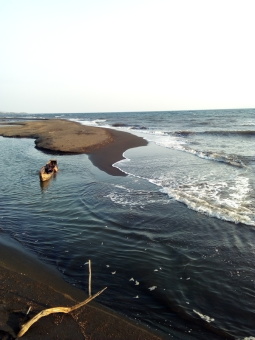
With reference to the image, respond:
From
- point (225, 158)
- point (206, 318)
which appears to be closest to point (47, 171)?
point (225, 158)

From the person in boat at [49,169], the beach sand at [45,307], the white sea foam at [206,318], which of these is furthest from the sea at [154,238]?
the person in boat at [49,169]

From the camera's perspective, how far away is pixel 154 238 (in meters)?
11.3

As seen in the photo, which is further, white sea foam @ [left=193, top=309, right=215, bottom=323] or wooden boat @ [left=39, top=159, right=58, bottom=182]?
wooden boat @ [left=39, top=159, right=58, bottom=182]

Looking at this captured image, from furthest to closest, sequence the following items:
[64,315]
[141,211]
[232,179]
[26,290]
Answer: [232,179] → [141,211] → [26,290] → [64,315]

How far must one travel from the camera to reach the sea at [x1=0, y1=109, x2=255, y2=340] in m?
7.43

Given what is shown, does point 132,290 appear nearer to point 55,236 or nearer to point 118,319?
point 118,319

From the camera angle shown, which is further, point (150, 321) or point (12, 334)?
point (150, 321)

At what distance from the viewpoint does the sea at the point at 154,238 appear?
743 centimetres

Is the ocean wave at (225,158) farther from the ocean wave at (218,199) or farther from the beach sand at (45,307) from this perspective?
the beach sand at (45,307)

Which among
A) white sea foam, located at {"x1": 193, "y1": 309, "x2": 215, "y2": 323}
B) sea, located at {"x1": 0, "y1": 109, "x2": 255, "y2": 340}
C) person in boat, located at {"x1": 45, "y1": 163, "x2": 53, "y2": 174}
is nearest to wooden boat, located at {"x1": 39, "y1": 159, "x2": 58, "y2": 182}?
person in boat, located at {"x1": 45, "y1": 163, "x2": 53, "y2": 174}

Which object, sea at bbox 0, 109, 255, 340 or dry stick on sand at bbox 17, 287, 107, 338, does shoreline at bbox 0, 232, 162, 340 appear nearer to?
dry stick on sand at bbox 17, 287, 107, 338

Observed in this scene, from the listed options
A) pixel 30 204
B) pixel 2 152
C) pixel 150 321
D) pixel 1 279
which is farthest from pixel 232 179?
pixel 2 152

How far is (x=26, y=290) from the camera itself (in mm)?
7688

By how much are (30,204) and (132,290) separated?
30.1ft
